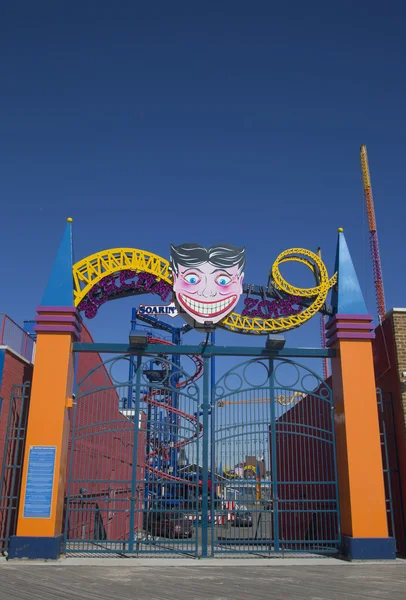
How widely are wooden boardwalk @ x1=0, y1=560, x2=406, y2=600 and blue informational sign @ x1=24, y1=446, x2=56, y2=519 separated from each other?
3.20 ft

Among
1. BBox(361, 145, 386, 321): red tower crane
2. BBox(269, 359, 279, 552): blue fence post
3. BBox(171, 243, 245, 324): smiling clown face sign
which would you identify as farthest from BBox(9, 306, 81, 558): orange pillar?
BBox(361, 145, 386, 321): red tower crane

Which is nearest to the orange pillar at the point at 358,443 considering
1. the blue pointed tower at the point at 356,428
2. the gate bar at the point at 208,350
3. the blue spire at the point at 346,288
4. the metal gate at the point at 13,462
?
the blue pointed tower at the point at 356,428

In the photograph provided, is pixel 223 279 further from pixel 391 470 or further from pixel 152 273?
pixel 391 470

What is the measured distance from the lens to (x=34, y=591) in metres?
7.46

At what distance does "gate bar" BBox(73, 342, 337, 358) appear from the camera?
449 inches

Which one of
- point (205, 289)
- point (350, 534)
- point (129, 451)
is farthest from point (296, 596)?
point (129, 451)

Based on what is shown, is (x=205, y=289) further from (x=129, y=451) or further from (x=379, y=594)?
(x=129, y=451)

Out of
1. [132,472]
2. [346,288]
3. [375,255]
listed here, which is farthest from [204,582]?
[375,255]

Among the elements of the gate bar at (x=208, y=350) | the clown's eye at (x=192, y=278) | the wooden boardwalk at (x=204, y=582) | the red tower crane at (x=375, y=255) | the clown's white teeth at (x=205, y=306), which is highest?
the red tower crane at (x=375, y=255)

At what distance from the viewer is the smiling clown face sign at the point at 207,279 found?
11.9 meters

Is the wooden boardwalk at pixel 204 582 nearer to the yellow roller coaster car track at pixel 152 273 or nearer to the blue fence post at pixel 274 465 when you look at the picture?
the blue fence post at pixel 274 465

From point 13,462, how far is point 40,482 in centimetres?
128

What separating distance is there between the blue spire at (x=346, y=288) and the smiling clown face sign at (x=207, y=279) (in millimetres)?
2211

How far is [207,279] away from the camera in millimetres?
12047
